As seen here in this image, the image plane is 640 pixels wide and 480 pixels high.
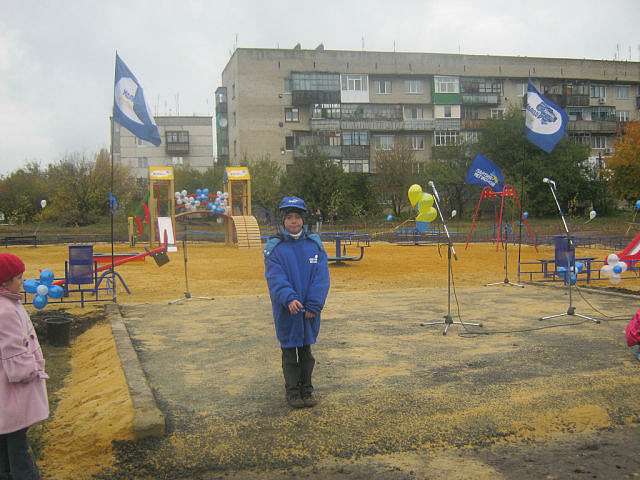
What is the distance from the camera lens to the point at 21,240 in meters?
32.8

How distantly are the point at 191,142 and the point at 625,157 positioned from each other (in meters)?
50.0

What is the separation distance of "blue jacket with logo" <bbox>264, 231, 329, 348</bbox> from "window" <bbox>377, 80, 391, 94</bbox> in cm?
5587

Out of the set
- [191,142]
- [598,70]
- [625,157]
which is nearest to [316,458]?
[625,157]

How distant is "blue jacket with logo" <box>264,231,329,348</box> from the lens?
5246 mm

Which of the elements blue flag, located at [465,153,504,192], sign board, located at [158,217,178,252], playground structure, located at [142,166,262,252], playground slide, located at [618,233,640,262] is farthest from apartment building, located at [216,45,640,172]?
playground slide, located at [618,233,640,262]

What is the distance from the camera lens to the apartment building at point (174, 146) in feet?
248

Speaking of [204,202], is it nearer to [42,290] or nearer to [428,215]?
[428,215]

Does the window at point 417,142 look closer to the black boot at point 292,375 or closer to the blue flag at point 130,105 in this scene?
the blue flag at point 130,105

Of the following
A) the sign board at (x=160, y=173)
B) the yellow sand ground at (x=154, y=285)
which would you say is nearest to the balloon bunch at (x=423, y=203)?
the yellow sand ground at (x=154, y=285)

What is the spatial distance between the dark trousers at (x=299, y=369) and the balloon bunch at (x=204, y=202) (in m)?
25.9

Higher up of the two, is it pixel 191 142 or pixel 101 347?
pixel 191 142

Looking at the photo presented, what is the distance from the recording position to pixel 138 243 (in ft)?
113

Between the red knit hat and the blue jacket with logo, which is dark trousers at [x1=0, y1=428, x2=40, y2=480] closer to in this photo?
the red knit hat

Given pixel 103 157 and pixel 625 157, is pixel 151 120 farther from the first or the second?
pixel 103 157
